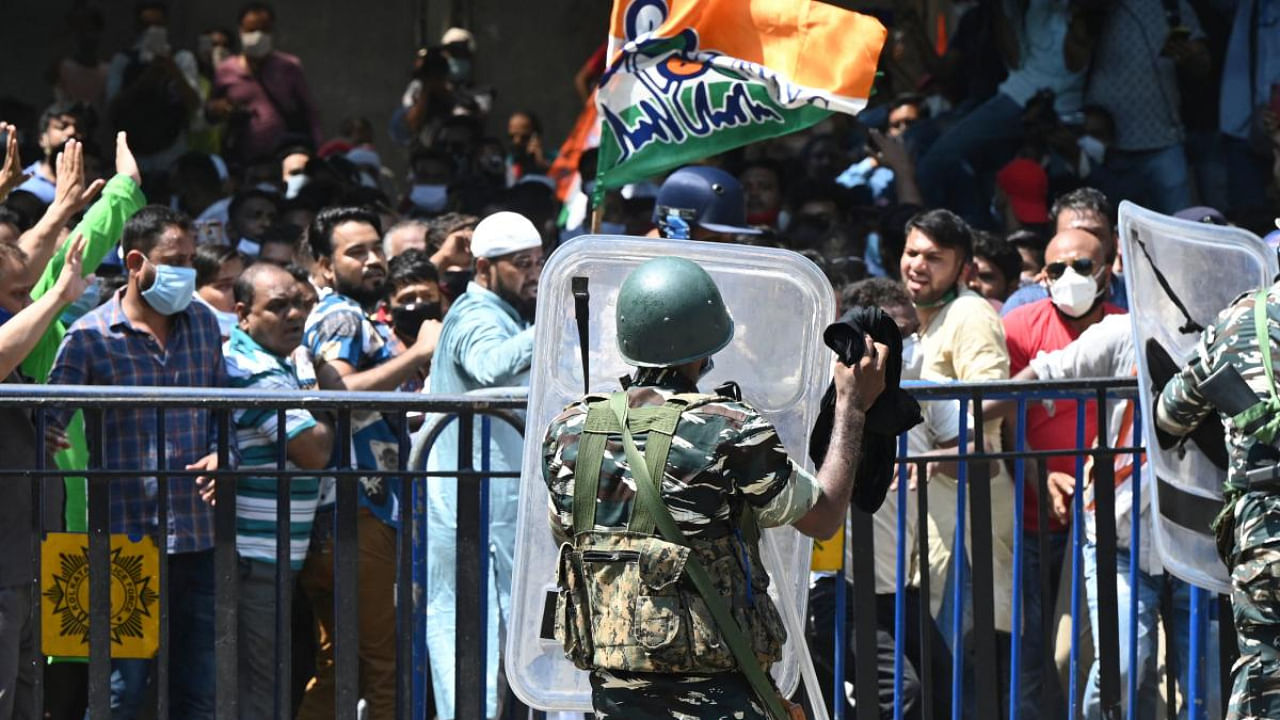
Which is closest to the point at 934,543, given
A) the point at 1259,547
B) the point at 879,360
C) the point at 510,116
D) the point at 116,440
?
the point at 1259,547

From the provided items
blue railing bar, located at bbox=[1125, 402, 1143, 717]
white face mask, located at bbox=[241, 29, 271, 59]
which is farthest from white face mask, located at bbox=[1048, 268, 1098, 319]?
white face mask, located at bbox=[241, 29, 271, 59]

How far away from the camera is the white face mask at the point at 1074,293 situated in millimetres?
7273

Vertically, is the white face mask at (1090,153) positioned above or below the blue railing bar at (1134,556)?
above

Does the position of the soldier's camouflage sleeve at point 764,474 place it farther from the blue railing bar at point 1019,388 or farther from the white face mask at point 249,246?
the white face mask at point 249,246

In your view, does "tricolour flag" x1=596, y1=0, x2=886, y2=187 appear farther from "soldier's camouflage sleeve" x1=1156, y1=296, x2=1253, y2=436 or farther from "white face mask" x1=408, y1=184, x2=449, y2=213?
"white face mask" x1=408, y1=184, x2=449, y2=213

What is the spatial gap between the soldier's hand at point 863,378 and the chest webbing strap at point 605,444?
406mm

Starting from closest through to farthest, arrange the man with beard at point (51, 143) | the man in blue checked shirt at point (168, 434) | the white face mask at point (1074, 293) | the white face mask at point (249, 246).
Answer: the man in blue checked shirt at point (168, 434) → the white face mask at point (1074, 293) → the white face mask at point (249, 246) → the man with beard at point (51, 143)

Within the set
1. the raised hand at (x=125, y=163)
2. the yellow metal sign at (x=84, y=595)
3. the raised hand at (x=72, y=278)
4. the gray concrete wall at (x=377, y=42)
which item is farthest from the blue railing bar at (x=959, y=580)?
the gray concrete wall at (x=377, y=42)

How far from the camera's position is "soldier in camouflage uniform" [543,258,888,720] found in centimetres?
434

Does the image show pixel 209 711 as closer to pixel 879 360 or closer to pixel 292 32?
pixel 879 360

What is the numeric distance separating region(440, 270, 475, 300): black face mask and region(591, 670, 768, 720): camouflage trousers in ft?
12.9

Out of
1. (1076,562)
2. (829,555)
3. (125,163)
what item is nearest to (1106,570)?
(1076,562)

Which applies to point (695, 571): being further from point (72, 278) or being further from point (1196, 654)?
point (72, 278)

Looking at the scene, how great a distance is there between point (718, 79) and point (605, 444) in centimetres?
368
